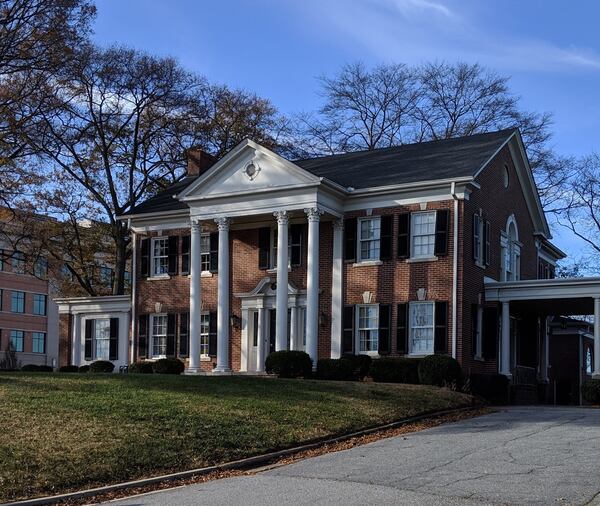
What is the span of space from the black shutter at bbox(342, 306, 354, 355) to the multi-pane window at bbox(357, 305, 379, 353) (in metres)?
0.24

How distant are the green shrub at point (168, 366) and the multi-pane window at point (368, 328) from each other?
6.53 meters

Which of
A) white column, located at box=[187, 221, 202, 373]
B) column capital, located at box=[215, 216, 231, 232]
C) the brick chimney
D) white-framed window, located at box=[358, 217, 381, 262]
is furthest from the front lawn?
the brick chimney

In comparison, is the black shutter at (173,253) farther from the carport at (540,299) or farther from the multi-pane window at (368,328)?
the carport at (540,299)

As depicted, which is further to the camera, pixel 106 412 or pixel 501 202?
pixel 501 202

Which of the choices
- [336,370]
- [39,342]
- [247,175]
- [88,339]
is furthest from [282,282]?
[39,342]

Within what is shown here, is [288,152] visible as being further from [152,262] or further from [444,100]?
[152,262]

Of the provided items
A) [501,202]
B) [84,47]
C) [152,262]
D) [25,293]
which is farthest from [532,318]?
[25,293]

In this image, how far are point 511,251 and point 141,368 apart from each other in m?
14.1

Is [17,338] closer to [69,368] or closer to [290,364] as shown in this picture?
[69,368]

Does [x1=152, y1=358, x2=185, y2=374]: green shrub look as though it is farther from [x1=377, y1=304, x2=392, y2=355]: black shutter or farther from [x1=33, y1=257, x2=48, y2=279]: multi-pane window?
[x1=33, y1=257, x2=48, y2=279]: multi-pane window

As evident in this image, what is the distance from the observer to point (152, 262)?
34.4 meters

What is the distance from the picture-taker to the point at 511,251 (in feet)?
Answer: 107

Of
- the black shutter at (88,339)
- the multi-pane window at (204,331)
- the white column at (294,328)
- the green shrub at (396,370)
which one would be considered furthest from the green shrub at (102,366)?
the green shrub at (396,370)

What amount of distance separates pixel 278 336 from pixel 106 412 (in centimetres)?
1331
